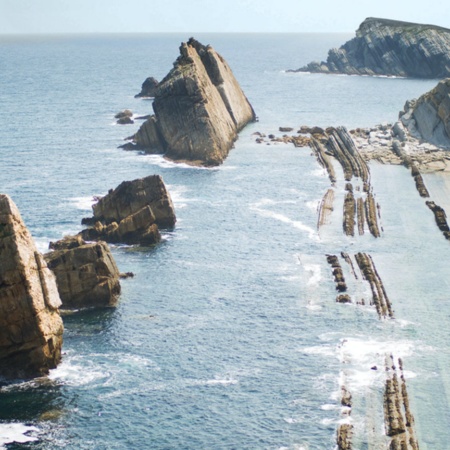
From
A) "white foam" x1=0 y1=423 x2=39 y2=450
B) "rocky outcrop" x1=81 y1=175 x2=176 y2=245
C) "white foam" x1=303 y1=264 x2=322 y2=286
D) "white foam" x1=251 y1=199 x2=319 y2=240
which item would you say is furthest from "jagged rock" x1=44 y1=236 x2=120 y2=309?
"white foam" x1=251 y1=199 x2=319 y2=240

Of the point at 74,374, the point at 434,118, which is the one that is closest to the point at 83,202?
the point at 74,374

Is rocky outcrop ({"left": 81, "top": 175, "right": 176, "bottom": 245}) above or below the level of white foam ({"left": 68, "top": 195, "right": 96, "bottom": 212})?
above

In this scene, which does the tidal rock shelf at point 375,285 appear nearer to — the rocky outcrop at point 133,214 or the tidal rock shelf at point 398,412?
the tidal rock shelf at point 398,412

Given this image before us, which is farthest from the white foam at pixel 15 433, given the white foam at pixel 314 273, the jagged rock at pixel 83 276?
the white foam at pixel 314 273

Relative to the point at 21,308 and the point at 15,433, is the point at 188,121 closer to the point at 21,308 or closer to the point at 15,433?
the point at 21,308

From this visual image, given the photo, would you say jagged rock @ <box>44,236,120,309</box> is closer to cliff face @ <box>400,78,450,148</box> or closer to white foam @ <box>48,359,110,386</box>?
white foam @ <box>48,359,110,386</box>
